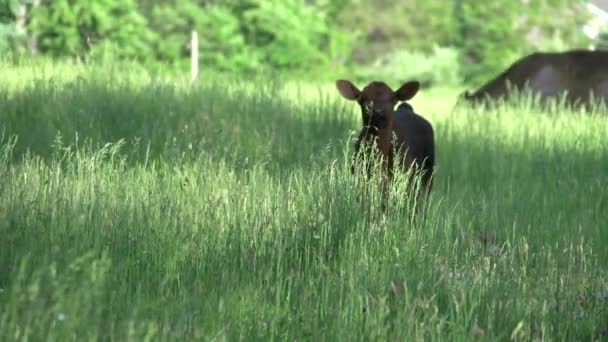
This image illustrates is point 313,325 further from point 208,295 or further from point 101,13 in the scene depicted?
point 101,13

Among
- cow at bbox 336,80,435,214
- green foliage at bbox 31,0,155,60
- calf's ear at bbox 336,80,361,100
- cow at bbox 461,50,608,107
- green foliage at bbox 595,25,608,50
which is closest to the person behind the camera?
cow at bbox 336,80,435,214

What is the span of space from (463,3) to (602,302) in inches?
1707

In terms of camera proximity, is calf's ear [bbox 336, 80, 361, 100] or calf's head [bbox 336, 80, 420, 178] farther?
calf's ear [bbox 336, 80, 361, 100]

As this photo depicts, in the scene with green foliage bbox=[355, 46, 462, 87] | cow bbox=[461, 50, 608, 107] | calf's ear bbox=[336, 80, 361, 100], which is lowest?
green foliage bbox=[355, 46, 462, 87]

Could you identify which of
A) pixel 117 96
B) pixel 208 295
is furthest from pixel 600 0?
pixel 208 295

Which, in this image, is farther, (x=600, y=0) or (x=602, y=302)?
(x=600, y=0)

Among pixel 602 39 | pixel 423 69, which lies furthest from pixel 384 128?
pixel 423 69

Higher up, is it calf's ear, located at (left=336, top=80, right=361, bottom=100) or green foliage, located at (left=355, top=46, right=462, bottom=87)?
calf's ear, located at (left=336, top=80, right=361, bottom=100)

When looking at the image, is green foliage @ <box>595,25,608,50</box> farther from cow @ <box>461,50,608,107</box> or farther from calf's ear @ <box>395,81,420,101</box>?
calf's ear @ <box>395,81,420,101</box>

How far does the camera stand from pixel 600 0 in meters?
15.3

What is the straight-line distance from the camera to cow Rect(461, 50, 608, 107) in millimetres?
15086

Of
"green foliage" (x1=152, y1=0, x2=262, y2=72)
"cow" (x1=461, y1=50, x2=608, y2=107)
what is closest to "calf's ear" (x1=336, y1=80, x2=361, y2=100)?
"cow" (x1=461, y1=50, x2=608, y2=107)

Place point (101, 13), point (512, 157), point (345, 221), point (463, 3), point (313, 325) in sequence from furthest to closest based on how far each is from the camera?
1. point (463, 3)
2. point (101, 13)
3. point (512, 157)
4. point (345, 221)
5. point (313, 325)

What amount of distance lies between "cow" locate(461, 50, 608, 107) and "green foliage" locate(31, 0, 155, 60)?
58.2 feet
